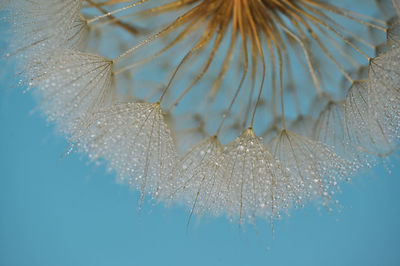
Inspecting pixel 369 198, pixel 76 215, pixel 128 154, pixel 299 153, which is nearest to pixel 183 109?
pixel 128 154

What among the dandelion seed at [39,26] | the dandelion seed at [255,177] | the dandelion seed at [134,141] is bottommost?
the dandelion seed at [255,177]

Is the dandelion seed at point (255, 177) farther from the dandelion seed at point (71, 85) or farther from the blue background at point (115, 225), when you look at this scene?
the blue background at point (115, 225)

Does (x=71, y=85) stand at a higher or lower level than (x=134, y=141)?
higher

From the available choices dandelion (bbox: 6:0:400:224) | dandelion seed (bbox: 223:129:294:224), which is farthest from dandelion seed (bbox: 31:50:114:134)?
dandelion seed (bbox: 223:129:294:224)

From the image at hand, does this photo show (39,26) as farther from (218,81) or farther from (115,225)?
(115,225)

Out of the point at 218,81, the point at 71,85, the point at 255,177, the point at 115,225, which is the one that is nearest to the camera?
the point at 255,177

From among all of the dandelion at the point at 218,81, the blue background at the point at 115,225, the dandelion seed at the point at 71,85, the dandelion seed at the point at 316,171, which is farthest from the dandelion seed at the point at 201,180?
the blue background at the point at 115,225

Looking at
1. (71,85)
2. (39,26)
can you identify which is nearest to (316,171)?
(71,85)

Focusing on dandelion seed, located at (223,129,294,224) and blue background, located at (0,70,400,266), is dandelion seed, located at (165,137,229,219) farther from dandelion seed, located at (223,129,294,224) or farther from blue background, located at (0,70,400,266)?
blue background, located at (0,70,400,266)
